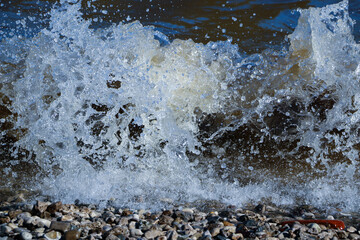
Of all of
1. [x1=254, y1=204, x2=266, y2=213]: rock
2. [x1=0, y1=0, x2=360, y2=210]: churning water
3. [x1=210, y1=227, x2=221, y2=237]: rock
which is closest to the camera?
[x1=210, y1=227, x2=221, y2=237]: rock

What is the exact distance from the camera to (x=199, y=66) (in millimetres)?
3932

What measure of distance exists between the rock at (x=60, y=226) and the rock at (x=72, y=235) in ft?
0.15

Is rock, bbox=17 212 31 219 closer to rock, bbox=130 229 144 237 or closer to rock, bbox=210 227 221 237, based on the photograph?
rock, bbox=130 229 144 237

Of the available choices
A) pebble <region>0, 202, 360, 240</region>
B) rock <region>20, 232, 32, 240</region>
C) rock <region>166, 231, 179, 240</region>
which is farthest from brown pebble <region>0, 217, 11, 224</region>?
rock <region>166, 231, 179, 240</region>

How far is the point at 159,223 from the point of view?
2.06m

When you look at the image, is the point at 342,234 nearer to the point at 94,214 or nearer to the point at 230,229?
the point at 230,229

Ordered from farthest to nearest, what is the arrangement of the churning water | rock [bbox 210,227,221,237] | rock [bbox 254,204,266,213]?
1. the churning water
2. rock [bbox 254,204,266,213]
3. rock [bbox 210,227,221,237]

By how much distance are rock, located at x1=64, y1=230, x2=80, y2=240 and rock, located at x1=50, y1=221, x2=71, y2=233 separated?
0.05 metres

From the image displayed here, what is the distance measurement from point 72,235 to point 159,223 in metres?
0.50

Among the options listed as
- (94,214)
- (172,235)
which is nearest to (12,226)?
(94,214)

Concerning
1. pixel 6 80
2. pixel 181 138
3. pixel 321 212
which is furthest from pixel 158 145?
pixel 6 80

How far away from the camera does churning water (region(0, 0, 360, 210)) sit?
2797 millimetres

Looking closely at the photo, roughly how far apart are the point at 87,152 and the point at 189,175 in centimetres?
95

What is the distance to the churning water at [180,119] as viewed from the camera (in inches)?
110
